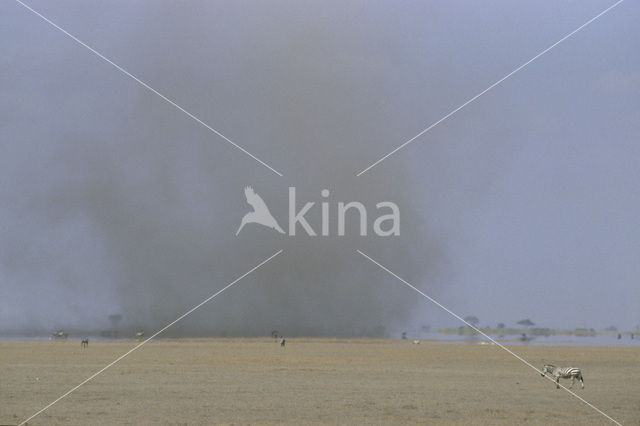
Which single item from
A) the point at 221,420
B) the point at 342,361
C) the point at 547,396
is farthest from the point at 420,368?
the point at 221,420

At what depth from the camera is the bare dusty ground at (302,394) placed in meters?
31.4

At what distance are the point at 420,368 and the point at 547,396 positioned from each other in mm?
19885

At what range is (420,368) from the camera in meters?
59.4

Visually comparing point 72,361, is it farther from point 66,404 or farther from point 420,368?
point 66,404

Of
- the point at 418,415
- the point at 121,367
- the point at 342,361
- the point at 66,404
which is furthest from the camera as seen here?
the point at 342,361

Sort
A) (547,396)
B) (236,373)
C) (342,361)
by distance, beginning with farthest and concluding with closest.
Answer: (342,361) → (236,373) → (547,396)

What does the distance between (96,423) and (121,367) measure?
26.6m

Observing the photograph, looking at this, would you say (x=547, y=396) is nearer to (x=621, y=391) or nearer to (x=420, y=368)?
(x=621, y=391)

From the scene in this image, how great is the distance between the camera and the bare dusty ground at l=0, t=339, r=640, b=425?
31.4 meters

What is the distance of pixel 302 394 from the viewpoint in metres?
38.9

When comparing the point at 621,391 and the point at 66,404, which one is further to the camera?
the point at 621,391

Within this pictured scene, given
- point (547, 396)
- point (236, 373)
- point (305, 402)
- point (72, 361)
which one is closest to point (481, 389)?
point (547, 396)

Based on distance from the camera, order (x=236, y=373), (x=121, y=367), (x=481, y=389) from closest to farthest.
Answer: (x=481, y=389)
(x=236, y=373)
(x=121, y=367)

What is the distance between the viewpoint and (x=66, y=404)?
112ft
